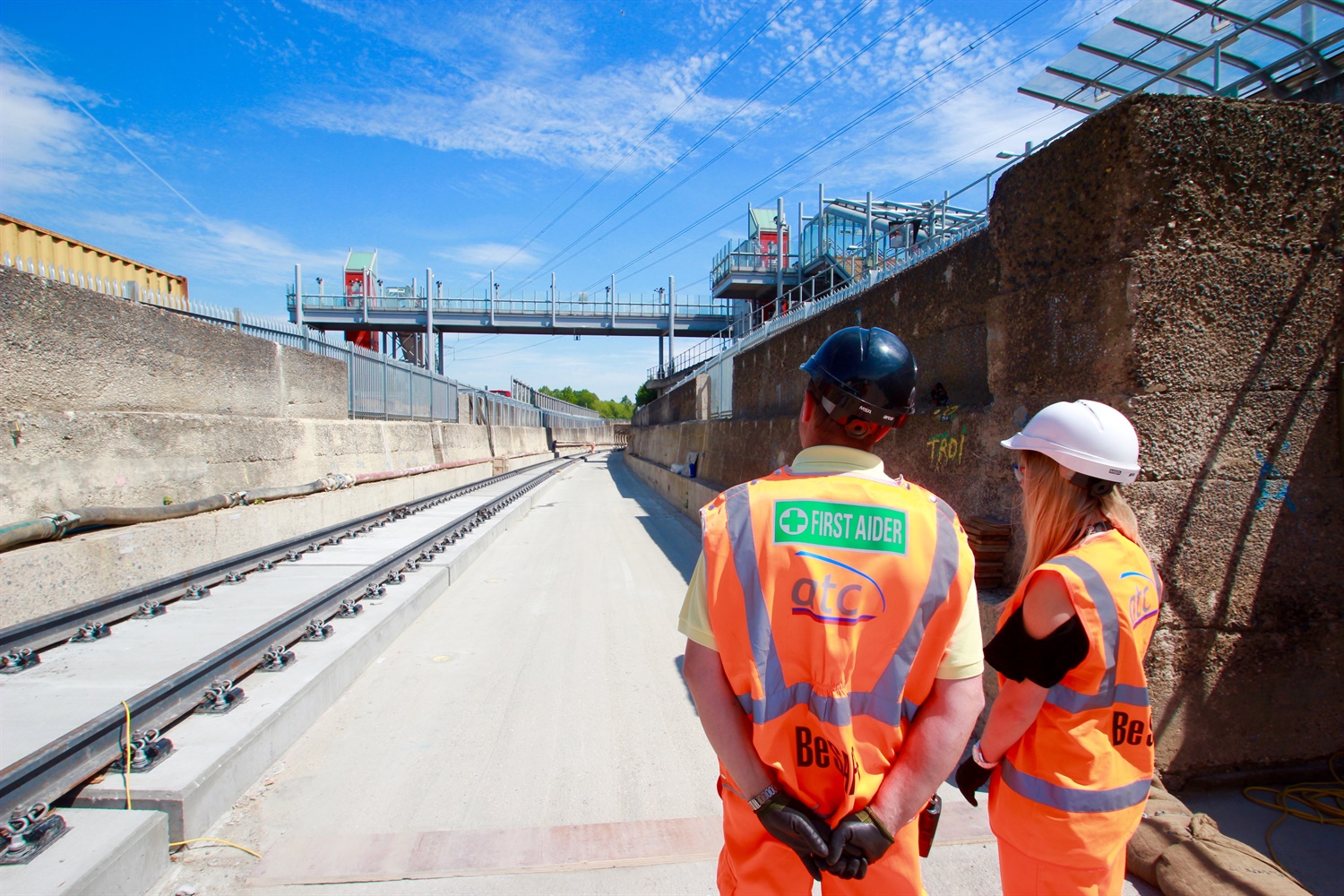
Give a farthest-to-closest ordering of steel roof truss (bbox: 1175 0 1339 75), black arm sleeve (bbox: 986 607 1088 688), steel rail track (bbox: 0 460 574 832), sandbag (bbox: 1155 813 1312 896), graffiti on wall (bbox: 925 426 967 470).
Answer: steel roof truss (bbox: 1175 0 1339 75) → graffiti on wall (bbox: 925 426 967 470) → steel rail track (bbox: 0 460 574 832) → sandbag (bbox: 1155 813 1312 896) → black arm sleeve (bbox: 986 607 1088 688)

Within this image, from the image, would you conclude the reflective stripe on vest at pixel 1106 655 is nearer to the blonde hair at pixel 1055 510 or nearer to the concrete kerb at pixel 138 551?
the blonde hair at pixel 1055 510

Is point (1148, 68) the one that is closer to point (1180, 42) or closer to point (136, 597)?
point (1180, 42)

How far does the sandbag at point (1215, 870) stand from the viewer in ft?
8.91

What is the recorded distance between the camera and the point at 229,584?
707 cm

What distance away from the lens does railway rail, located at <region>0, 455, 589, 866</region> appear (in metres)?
2.96

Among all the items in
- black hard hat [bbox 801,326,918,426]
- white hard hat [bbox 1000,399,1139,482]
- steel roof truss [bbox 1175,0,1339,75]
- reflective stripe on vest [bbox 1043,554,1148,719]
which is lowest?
reflective stripe on vest [bbox 1043,554,1148,719]

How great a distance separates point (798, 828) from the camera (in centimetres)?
162

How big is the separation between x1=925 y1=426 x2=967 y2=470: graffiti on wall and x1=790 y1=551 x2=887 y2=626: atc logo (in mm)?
3874

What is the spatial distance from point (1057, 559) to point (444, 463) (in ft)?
65.4

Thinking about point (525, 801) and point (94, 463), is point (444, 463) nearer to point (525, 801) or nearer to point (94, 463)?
point (94, 463)

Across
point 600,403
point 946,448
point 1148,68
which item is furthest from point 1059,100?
point 600,403

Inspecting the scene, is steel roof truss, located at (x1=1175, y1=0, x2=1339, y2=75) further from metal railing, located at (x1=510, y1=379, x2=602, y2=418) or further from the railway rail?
metal railing, located at (x1=510, y1=379, x2=602, y2=418)

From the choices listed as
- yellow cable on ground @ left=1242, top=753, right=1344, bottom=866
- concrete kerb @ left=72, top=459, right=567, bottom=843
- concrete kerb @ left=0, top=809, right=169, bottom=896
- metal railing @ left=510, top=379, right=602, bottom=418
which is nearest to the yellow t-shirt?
concrete kerb @ left=0, top=809, right=169, bottom=896

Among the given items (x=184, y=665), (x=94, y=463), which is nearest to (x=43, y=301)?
(x=94, y=463)
